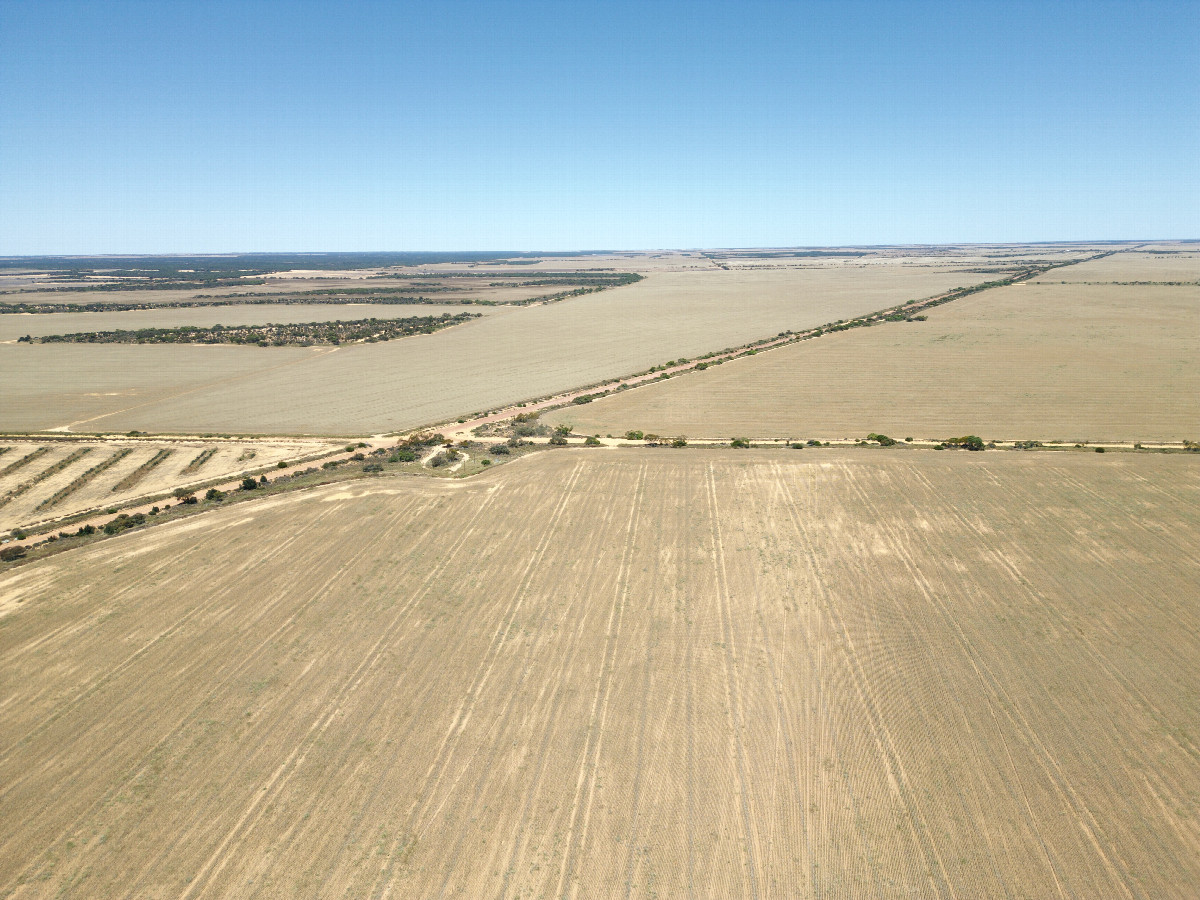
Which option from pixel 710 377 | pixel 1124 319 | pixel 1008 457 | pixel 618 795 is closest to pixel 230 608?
pixel 618 795

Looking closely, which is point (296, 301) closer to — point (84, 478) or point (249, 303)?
point (249, 303)

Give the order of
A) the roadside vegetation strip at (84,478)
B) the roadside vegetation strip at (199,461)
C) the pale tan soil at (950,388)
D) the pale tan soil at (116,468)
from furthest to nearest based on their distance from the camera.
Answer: the pale tan soil at (950,388) < the roadside vegetation strip at (199,461) < the roadside vegetation strip at (84,478) < the pale tan soil at (116,468)

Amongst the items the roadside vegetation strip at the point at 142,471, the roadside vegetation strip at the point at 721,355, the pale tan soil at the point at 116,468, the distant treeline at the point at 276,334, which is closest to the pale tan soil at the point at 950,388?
the roadside vegetation strip at the point at 721,355

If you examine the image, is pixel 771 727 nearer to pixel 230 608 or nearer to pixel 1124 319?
pixel 230 608

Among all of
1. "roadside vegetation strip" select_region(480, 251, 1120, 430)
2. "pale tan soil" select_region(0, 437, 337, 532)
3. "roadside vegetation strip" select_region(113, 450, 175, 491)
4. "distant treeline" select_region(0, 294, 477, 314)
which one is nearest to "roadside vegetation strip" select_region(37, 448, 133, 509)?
"pale tan soil" select_region(0, 437, 337, 532)

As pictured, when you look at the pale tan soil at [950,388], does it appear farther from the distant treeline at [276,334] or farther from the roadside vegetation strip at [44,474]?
the distant treeline at [276,334]

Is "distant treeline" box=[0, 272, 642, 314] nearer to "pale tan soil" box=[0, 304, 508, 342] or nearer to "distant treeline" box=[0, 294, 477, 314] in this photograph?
"distant treeline" box=[0, 294, 477, 314]

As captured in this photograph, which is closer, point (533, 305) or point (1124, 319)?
point (1124, 319)
